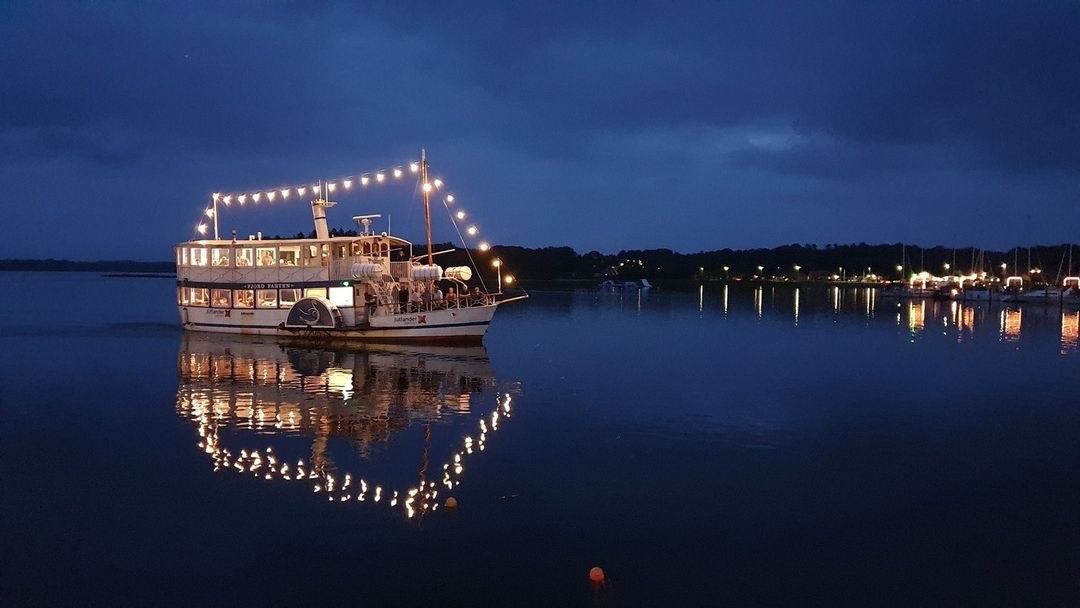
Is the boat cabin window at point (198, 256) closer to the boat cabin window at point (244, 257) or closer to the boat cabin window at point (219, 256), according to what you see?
the boat cabin window at point (219, 256)

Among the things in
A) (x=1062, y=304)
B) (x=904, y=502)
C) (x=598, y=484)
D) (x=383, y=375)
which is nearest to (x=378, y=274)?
(x=383, y=375)

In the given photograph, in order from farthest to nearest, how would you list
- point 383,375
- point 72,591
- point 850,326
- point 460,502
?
1. point 850,326
2. point 383,375
3. point 460,502
4. point 72,591

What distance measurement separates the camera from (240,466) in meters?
16.0

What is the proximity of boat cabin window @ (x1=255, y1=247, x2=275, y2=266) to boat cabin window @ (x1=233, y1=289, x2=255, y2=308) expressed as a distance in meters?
1.69

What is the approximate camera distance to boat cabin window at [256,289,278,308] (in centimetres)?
4178

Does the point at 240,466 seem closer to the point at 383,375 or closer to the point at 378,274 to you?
the point at 383,375

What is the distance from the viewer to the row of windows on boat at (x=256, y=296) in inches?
1578

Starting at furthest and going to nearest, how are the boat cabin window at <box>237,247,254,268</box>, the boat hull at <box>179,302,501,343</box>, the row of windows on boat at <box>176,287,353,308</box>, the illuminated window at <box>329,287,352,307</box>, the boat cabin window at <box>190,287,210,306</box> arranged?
the boat cabin window at <box>190,287,210,306</box> → the boat cabin window at <box>237,247,254,268</box> → the row of windows on boat at <box>176,287,353,308</box> → the illuminated window at <box>329,287,352,307</box> → the boat hull at <box>179,302,501,343</box>

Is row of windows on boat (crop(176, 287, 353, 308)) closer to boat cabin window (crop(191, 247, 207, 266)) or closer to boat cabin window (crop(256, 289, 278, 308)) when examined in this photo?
boat cabin window (crop(256, 289, 278, 308))

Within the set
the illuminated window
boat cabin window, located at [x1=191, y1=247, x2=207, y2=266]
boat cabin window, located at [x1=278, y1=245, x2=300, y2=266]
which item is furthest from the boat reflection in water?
boat cabin window, located at [x1=191, y1=247, x2=207, y2=266]

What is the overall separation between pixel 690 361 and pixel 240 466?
23.6 metres

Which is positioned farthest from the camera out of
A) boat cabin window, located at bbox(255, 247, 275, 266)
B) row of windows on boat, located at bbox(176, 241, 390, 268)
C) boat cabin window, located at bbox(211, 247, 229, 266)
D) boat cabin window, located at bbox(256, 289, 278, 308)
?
boat cabin window, located at bbox(211, 247, 229, 266)

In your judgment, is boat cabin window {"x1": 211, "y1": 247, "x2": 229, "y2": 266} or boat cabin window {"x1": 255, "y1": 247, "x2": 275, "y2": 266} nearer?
boat cabin window {"x1": 255, "y1": 247, "x2": 275, "y2": 266}

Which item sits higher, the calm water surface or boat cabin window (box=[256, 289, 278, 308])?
boat cabin window (box=[256, 289, 278, 308])
